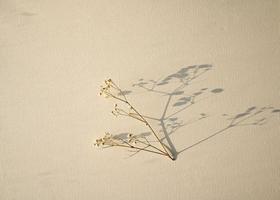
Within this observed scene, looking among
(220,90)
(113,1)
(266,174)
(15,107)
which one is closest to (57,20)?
(113,1)

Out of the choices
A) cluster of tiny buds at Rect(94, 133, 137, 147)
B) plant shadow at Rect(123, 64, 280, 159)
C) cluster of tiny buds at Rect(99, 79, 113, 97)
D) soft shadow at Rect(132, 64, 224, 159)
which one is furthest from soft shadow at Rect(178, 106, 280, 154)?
cluster of tiny buds at Rect(99, 79, 113, 97)

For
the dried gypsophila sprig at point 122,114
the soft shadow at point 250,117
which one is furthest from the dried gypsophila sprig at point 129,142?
the soft shadow at point 250,117

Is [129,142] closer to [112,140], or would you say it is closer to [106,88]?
[112,140]

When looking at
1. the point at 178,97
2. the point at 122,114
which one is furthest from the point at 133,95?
the point at 178,97

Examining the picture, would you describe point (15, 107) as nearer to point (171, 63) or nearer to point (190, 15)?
point (171, 63)

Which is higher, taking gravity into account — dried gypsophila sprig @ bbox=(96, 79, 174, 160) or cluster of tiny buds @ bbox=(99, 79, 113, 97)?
cluster of tiny buds @ bbox=(99, 79, 113, 97)

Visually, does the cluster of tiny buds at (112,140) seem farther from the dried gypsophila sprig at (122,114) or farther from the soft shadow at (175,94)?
the soft shadow at (175,94)

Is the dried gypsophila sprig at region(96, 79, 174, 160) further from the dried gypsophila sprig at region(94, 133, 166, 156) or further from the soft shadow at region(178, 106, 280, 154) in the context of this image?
the soft shadow at region(178, 106, 280, 154)

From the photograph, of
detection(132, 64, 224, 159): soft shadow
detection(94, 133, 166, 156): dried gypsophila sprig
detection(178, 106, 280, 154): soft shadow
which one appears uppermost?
→ detection(132, 64, 224, 159): soft shadow
